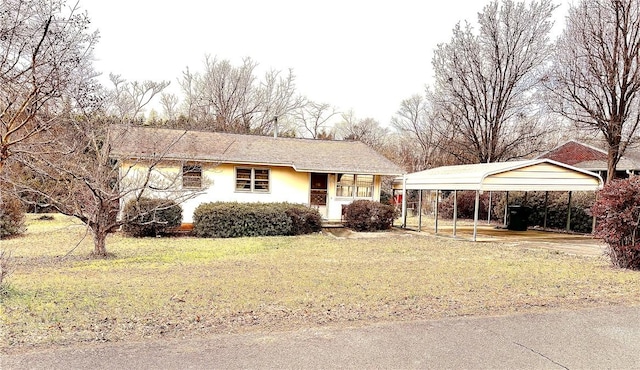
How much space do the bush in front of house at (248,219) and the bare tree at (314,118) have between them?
96.2 feet

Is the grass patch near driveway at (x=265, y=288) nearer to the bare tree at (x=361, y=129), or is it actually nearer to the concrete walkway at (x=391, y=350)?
the concrete walkway at (x=391, y=350)

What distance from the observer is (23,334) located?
417 centimetres

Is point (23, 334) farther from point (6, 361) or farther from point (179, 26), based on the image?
point (179, 26)

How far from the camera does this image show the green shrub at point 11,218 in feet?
43.0

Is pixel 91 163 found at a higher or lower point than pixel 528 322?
higher

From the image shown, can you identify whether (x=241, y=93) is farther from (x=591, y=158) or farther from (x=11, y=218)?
(x=591, y=158)

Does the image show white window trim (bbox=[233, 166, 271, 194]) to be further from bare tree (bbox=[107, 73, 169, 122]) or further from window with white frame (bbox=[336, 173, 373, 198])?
bare tree (bbox=[107, 73, 169, 122])

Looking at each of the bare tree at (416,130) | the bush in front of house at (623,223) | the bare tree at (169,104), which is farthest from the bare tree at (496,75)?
the bare tree at (169,104)

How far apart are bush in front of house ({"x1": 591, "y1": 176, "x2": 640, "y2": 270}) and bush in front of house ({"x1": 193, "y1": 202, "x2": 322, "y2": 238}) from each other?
366 inches

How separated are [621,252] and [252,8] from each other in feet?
44.0

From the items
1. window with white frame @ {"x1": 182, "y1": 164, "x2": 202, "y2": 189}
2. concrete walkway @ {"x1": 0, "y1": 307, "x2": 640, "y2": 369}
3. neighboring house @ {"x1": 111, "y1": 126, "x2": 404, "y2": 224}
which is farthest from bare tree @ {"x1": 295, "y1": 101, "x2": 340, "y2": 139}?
concrete walkway @ {"x1": 0, "y1": 307, "x2": 640, "y2": 369}

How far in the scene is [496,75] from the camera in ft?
75.8

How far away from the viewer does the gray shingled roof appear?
16.2 m

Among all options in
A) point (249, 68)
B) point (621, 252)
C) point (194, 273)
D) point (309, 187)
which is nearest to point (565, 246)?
point (621, 252)
